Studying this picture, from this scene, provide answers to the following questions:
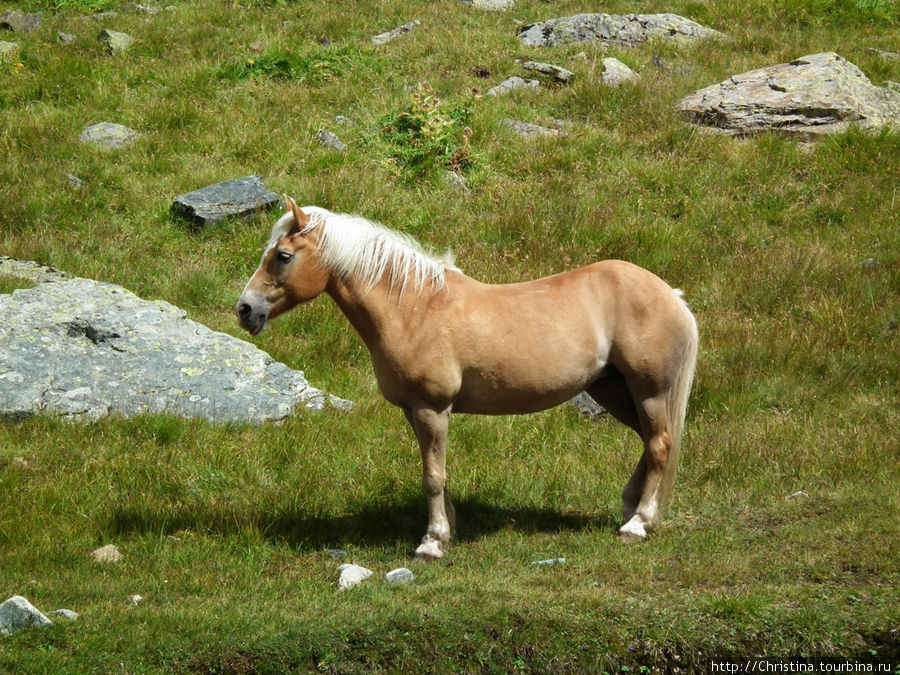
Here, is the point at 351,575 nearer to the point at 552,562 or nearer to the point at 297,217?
the point at 552,562

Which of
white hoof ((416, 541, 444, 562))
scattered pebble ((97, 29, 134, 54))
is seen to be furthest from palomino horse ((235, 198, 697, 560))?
scattered pebble ((97, 29, 134, 54))

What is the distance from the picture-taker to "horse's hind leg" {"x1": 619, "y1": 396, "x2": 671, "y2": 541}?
6.24 meters

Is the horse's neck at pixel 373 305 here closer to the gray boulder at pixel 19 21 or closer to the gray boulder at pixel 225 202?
the gray boulder at pixel 225 202

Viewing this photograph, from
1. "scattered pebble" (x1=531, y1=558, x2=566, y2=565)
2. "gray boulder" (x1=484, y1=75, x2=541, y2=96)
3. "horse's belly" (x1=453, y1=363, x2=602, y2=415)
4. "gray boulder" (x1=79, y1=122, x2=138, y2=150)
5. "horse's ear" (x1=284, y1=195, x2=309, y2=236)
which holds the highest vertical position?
"horse's ear" (x1=284, y1=195, x2=309, y2=236)

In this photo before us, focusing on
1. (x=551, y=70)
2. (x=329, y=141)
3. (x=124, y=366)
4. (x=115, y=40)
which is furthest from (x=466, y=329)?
(x=115, y=40)

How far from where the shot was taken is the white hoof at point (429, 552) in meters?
6.09

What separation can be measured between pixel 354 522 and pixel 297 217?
7.49 feet

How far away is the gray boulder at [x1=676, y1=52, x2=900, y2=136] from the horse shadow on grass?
27.3ft

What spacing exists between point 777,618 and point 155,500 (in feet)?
14.0

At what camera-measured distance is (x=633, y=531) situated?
626 cm

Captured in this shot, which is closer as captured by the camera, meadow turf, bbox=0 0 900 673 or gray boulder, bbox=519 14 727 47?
meadow turf, bbox=0 0 900 673

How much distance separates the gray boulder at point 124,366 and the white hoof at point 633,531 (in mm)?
2992

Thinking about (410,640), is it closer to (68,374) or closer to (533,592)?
(533,592)

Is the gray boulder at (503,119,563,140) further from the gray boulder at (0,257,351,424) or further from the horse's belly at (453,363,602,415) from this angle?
the horse's belly at (453,363,602,415)
